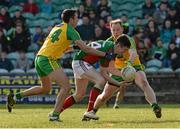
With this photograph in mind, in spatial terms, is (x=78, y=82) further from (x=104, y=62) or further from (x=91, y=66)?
(x=104, y=62)

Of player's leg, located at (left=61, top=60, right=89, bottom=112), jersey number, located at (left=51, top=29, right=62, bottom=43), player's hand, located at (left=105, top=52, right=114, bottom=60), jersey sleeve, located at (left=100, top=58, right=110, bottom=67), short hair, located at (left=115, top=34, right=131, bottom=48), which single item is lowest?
player's leg, located at (left=61, top=60, right=89, bottom=112)

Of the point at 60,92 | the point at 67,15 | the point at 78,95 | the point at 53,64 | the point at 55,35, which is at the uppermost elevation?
the point at 67,15

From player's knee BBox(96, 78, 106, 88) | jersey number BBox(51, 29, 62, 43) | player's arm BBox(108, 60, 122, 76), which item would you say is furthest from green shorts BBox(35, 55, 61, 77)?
player's arm BBox(108, 60, 122, 76)

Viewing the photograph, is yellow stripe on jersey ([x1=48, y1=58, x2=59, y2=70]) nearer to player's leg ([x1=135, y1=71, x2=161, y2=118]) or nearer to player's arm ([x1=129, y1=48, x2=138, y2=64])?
player's arm ([x1=129, y1=48, x2=138, y2=64])

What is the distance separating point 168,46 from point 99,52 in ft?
37.4

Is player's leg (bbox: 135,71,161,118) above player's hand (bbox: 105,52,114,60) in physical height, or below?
below

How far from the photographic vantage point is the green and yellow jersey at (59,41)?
13.8 metres

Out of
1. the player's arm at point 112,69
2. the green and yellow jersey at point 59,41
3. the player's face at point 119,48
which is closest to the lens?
the green and yellow jersey at point 59,41

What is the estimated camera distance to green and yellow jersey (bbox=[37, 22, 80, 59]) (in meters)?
13.8

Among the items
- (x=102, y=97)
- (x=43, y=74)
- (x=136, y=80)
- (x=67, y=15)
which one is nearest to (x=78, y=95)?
(x=102, y=97)

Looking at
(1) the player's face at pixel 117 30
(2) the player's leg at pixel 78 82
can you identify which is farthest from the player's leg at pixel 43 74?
(1) the player's face at pixel 117 30

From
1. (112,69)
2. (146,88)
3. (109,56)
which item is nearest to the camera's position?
(109,56)

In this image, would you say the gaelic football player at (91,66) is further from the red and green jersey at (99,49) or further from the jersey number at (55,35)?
the jersey number at (55,35)

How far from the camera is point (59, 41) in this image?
13898 mm
